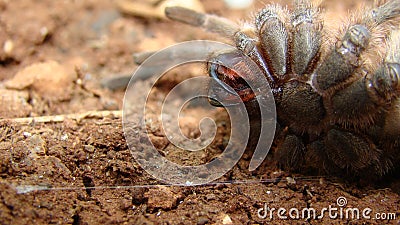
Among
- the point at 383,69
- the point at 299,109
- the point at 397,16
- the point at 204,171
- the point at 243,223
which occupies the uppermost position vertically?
the point at 397,16

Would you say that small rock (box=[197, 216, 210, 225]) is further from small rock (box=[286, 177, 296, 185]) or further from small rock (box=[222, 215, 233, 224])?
small rock (box=[286, 177, 296, 185])

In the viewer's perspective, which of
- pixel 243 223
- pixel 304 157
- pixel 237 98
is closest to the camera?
pixel 243 223

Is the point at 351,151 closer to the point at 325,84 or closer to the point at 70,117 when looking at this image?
the point at 325,84

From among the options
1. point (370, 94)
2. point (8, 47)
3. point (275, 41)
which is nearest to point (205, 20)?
point (275, 41)

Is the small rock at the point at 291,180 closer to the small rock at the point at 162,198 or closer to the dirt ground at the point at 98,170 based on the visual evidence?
the dirt ground at the point at 98,170

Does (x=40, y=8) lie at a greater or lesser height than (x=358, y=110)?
greater

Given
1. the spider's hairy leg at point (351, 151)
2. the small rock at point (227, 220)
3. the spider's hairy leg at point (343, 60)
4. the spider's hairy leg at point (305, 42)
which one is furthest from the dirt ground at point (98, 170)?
the spider's hairy leg at point (343, 60)

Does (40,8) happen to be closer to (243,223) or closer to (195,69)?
(195,69)

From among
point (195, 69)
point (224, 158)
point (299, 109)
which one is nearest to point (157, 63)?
point (195, 69)
